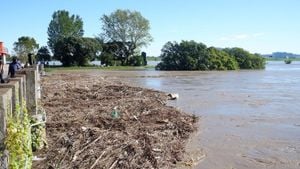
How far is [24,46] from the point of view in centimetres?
7494

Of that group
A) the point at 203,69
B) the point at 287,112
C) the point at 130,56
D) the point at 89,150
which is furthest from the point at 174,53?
the point at 89,150

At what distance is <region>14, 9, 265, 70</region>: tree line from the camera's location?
7981 cm

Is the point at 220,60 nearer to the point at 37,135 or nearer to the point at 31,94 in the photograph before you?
the point at 31,94

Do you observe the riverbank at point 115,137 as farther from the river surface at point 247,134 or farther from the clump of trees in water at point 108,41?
the clump of trees in water at point 108,41

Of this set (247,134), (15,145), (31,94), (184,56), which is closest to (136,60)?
(184,56)

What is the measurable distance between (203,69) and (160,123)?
66.6 m

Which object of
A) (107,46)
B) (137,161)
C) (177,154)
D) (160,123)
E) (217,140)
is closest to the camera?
(137,161)

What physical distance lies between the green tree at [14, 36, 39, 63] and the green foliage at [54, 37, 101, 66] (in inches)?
167

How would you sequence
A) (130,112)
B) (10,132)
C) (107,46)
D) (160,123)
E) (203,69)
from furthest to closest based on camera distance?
1. (107,46)
2. (203,69)
3. (130,112)
4. (160,123)
5. (10,132)

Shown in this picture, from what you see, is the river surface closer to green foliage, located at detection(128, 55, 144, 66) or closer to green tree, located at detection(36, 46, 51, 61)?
green tree, located at detection(36, 46, 51, 61)

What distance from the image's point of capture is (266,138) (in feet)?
44.7

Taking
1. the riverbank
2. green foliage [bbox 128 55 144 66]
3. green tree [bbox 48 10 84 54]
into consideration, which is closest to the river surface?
the riverbank

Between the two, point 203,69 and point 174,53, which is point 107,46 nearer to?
point 174,53

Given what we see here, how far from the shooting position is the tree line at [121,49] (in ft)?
262
